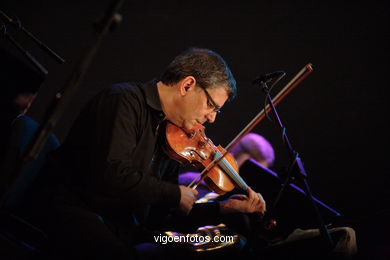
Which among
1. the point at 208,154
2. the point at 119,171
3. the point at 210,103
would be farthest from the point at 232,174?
the point at 119,171

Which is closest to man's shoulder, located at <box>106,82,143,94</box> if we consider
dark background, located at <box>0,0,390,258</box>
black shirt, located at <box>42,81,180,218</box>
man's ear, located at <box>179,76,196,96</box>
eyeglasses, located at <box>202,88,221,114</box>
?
black shirt, located at <box>42,81,180,218</box>

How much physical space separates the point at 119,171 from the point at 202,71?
0.88 meters

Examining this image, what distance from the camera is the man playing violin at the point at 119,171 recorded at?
1659 mm

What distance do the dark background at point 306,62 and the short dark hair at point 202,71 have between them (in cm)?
134

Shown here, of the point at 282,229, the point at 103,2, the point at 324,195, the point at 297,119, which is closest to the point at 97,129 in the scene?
the point at 282,229

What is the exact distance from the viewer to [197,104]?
2.15 metres

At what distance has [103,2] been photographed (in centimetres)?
342

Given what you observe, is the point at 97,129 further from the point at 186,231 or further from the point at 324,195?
the point at 324,195

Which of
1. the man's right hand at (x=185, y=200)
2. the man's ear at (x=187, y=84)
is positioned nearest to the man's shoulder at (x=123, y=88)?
the man's ear at (x=187, y=84)

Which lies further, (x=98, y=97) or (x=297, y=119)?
(x=297, y=119)

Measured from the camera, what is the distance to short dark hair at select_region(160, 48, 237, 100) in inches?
85.1

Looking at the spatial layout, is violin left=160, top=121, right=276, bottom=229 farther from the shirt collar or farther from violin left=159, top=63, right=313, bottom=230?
the shirt collar

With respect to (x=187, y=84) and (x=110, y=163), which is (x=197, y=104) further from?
(x=110, y=163)

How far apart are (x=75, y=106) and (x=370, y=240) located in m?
2.94
